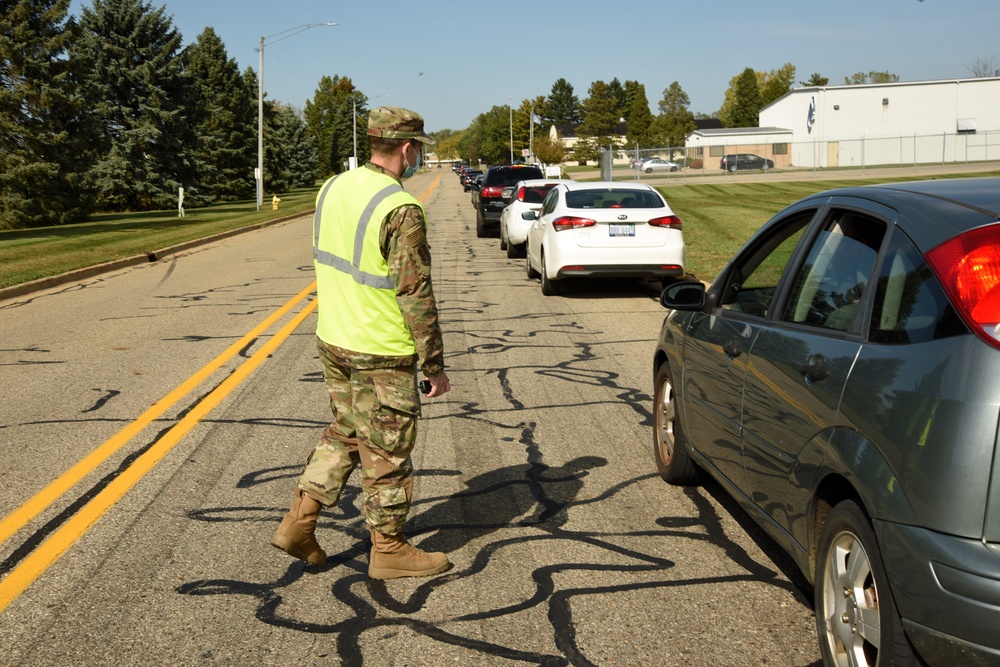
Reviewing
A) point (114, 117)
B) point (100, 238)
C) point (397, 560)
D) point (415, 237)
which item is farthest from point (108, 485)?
point (114, 117)

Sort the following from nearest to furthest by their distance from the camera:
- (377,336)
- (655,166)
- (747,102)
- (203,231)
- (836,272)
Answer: (836,272) < (377,336) < (203,231) < (655,166) < (747,102)

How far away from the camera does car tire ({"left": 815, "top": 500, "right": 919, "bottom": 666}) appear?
306cm

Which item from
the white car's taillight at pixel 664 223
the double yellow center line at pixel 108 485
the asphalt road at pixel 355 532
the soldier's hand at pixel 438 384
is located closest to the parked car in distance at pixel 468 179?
the white car's taillight at pixel 664 223

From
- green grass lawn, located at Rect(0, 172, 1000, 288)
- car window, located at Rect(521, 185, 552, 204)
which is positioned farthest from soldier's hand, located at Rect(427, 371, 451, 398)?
car window, located at Rect(521, 185, 552, 204)

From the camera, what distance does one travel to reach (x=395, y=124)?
4465mm

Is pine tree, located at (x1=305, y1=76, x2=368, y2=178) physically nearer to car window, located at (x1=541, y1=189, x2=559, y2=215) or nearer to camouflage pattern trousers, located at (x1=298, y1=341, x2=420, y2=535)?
car window, located at (x1=541, y1=189, x2=559, y2=215)

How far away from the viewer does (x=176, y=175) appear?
47094mm

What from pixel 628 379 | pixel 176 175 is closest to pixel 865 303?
pixel 628 379

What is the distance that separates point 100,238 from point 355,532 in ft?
84.1

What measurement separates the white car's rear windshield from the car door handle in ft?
36.4

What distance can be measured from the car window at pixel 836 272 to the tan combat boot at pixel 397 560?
185 centimetres

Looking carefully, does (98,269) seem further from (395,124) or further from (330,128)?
(330,128)

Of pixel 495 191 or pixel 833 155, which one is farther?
pixel 833 155

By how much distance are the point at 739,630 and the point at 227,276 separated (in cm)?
1652
